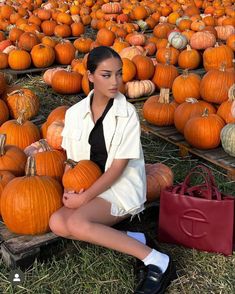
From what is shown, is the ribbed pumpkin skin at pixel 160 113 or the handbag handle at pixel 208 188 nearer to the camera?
the handbag handle at pixel 208 188

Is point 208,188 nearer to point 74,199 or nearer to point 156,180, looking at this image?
point 156,180

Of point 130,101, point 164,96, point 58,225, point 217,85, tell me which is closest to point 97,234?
point 58,225

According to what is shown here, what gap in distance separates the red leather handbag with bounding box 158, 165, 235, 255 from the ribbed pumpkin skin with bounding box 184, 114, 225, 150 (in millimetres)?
1250

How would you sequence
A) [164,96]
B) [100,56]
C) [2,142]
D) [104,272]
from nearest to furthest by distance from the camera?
[100,56], [104,272], [2,142], [164,96]

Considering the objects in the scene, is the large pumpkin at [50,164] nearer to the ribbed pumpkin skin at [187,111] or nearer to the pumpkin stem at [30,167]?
the pumpkin stem at [30,167]

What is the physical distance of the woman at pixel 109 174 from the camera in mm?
2660

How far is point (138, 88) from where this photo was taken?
576 cm

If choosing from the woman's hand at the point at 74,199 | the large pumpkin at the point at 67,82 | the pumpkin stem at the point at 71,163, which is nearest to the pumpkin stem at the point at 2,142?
the pumpkin stem at the point at 71,163

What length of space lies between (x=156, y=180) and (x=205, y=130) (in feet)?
3.19

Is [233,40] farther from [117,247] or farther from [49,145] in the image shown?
[117,247]

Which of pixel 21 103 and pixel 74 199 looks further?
pixel 21 103

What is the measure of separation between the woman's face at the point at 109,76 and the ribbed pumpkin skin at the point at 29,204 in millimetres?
677

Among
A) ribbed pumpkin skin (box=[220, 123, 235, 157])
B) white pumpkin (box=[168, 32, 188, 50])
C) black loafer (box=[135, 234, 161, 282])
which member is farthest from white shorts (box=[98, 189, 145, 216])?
white pumpkin (box=[168, 32, 188, 50])

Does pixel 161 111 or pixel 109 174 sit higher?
pixel 109 174
